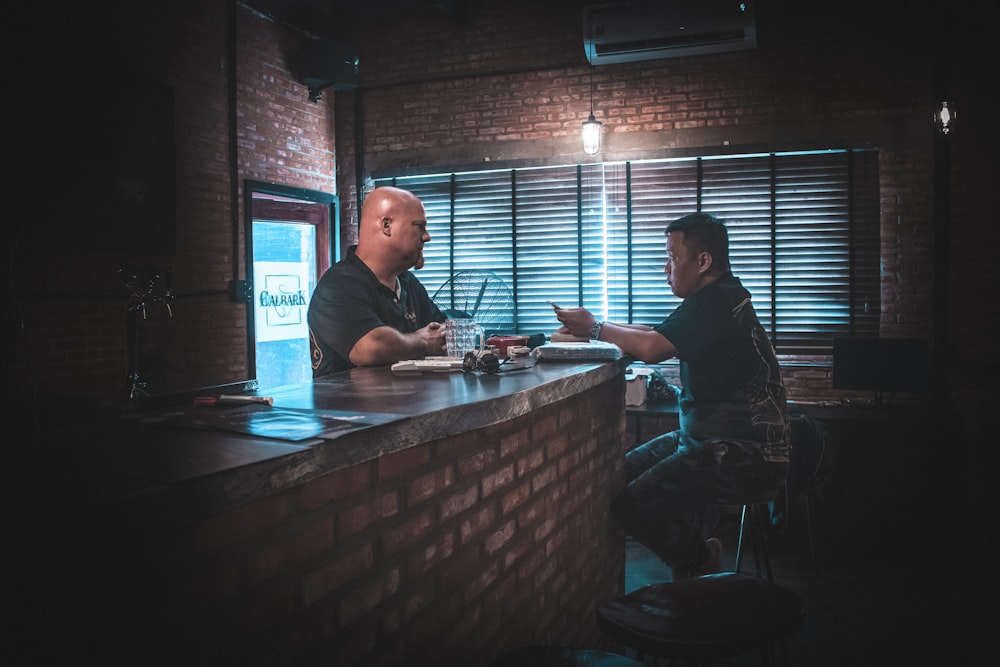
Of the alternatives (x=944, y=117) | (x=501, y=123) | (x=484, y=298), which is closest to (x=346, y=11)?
(x=501, y=123)

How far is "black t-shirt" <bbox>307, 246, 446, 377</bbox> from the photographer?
3094 millimetres

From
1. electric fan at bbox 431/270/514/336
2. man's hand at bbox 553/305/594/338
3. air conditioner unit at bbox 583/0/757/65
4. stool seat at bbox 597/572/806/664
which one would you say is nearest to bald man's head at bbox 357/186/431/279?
man's hand at bbox 553/305/594/338

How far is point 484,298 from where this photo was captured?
271 inches

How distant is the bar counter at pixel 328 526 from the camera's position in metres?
0.99

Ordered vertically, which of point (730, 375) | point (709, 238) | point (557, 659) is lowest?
point (557, 659)

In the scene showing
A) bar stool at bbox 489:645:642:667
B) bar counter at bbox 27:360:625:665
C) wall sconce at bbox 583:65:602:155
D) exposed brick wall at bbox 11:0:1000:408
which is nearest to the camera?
bar counter at bbox 27:360:625:665

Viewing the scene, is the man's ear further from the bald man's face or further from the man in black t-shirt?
the bald man's face

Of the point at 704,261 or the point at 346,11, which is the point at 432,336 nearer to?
the point at 704,261

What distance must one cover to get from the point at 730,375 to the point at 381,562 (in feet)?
6.50

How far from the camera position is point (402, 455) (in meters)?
1.72

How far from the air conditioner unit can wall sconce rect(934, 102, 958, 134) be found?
1450mm

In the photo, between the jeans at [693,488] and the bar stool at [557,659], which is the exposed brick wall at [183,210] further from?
A: the bar stool at [557,659]

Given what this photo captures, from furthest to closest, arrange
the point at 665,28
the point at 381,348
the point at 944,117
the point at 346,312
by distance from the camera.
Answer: the point at 665,28, the point at 944,117, the point at 346,312, the point at 381,348

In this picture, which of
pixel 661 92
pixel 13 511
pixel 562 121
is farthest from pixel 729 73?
pixel 13 511
